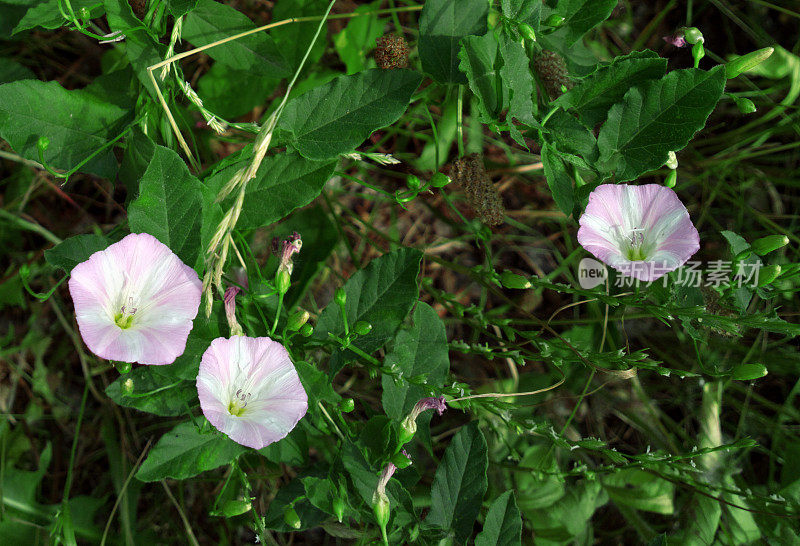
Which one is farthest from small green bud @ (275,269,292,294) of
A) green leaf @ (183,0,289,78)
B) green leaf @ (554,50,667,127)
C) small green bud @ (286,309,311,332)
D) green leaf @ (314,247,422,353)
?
green leaf @ (554,50,667,127)

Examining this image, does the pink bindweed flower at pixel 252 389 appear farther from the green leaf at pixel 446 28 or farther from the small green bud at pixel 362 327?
the green leaf at pixel 446 28

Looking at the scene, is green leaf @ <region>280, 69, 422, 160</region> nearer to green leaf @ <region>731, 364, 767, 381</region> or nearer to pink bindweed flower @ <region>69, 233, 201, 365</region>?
pink bindweed flower @ <region>69, 233, 201, 365</region>

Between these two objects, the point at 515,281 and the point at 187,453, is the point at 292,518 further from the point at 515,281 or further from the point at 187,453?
the point at 515,281

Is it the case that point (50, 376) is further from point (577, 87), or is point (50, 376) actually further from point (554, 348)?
point (577, 87)

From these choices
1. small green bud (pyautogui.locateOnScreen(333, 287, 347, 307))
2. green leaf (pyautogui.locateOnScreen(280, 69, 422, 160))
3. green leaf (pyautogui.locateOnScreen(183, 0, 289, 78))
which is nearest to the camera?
small green bud (pyautogui.locateOnScreen(333, 287, 347, 307))

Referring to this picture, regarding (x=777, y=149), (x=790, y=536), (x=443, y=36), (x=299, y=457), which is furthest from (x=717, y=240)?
(x=299, y=457)
